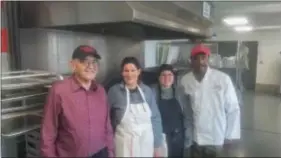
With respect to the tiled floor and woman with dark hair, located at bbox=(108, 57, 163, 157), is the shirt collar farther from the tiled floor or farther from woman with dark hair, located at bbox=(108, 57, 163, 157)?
the tiled floor

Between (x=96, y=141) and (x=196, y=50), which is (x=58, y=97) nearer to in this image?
(x=96, y=141)

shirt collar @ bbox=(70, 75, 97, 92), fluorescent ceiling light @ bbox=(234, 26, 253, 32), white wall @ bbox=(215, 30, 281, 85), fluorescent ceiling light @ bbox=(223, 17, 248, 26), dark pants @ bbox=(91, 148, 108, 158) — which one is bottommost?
dark pants @ bbox=(91, 148, 108, 158)

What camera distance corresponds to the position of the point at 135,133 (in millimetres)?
495

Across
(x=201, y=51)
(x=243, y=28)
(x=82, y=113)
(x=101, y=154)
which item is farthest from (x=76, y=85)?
(x=243, y=28)

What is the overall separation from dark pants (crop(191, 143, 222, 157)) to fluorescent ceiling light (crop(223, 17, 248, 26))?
334 mm

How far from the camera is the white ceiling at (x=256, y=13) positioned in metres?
0.65

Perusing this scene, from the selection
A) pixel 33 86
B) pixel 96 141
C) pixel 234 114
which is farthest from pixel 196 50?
pixel 33 86

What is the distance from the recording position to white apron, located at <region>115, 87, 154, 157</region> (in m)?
0.50

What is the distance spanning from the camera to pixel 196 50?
59 cm

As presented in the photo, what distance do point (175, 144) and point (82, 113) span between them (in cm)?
22

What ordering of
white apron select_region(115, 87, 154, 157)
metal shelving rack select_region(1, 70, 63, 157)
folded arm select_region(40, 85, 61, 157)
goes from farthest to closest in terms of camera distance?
metal shelving rack select_region(1, 70, 63, 157) → folded arm select_region(40, 85, 61, 157) → white apron select_region(115, 87, 154, 157)

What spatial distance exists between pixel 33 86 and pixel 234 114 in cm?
61

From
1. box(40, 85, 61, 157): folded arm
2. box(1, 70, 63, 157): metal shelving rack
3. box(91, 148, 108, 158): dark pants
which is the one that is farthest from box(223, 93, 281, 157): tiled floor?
Answer: box(1, 70, 63, 157): metal shelving rack

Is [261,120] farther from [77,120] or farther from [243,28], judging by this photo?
[77,120]
